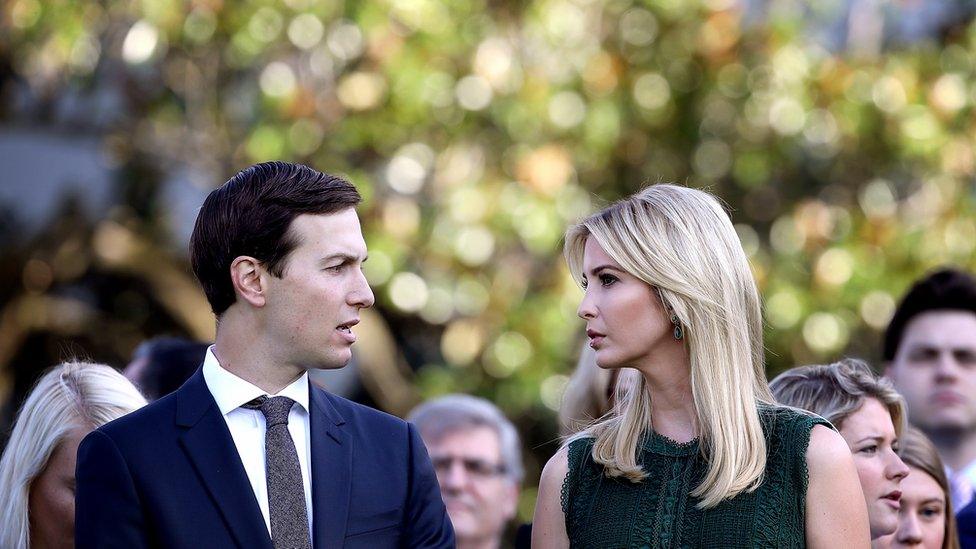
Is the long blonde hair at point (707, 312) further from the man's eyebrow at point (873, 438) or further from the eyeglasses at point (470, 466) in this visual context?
the eyeglasses at point (470, 466)

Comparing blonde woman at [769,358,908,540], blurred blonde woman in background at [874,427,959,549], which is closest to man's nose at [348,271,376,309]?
blonde woman at [769,358,908,540]

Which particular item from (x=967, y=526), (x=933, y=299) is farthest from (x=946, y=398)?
(x=967, y=526)

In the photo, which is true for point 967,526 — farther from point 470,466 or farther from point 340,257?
point 340,257

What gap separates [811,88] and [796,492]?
5280 millimetres

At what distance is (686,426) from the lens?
374 cm

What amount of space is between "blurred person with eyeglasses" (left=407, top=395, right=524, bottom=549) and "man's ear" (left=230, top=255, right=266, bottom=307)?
6.70ft

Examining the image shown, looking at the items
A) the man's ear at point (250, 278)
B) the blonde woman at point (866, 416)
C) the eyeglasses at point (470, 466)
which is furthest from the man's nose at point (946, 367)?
the man's ear at point (250, 278)

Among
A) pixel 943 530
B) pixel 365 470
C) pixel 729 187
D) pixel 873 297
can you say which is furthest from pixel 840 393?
pixel 729 187

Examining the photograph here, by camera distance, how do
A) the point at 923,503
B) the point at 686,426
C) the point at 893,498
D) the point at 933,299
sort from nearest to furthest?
the point at 686,426 → the point at 893,498 → the point at 923,503 → the point at 933,299

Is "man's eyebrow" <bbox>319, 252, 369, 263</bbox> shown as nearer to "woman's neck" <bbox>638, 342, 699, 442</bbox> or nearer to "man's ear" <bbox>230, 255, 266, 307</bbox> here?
"man's ear" <bbox>230, 255, 266, 307</bbox>

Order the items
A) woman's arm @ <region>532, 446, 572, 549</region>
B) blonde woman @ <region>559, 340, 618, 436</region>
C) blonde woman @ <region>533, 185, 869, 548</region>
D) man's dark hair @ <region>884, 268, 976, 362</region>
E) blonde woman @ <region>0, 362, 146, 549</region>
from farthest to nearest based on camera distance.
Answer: man's dark hair @ <region>884, 268, 976, 362</region> < blonde woman @ <region>559, 340, 618, 436</region> < blonde woman @ <region>0, 362, 146, 549</region> < woman's arm @ <region>532, 446, 572, 549</region> < blonde woman @ <region>533, 185, 869, 548</region>

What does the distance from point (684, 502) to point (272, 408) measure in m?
1.09

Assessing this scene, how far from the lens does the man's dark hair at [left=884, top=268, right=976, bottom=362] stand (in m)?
6.02

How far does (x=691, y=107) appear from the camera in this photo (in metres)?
8.67
